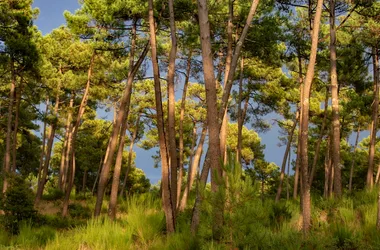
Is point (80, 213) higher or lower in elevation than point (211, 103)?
lower

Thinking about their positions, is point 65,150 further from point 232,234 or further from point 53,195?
point 232,234

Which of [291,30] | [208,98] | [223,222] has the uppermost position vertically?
[291,30]

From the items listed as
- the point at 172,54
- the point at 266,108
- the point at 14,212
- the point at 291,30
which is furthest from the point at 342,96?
the point at 14,212

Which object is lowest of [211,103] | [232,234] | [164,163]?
[232,234]

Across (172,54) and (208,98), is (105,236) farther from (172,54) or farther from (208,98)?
(172,54)

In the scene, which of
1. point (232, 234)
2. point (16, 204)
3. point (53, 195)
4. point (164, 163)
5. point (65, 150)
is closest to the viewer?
point (232, 234)

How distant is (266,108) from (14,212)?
1668cm

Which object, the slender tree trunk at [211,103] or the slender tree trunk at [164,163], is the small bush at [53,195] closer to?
the slender tree trunk at [164,163]

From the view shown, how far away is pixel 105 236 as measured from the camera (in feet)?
19.3

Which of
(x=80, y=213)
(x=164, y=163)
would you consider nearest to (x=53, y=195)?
(x=80, y=213)

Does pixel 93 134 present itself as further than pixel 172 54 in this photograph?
Yes

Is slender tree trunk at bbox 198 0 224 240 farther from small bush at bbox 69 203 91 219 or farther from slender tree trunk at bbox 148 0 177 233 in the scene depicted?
small bush at bbox 69 203 91 219

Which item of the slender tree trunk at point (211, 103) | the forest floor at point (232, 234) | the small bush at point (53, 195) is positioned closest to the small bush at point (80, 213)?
the small bush at point (53, 195)

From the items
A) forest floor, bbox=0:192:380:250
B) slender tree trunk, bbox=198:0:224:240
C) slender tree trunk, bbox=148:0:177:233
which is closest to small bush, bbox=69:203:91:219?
forest floor, bbox=0:192:380:250
